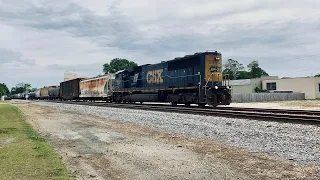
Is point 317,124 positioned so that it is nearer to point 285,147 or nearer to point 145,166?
point 285,147

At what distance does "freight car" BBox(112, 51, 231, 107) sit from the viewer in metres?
21.8

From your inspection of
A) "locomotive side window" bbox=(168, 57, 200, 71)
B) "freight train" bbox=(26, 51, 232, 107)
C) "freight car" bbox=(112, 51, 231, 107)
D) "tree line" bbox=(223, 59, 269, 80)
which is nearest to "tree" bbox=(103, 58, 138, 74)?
"tree line" bbox=(223, 59, 269, 80)

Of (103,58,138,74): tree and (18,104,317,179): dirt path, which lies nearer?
(18,104,317,179): dirt path

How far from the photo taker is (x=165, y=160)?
686cm

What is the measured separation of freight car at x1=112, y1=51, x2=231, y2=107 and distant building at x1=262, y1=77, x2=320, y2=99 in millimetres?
44557

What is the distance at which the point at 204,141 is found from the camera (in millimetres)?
9344

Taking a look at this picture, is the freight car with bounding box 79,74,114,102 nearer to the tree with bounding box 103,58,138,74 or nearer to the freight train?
the freight train

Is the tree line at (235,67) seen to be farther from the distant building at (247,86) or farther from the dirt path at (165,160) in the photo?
the dirt path at (165,160)

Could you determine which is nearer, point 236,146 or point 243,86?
point 236,146

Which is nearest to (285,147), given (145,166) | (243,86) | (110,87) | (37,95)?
(145,166)

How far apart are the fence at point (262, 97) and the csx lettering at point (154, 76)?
22.6 meters

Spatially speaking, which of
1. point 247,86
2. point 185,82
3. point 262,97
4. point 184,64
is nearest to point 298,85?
point 247,86

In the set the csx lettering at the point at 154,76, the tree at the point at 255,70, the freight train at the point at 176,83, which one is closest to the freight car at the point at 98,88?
the freight train at the point at 176,83

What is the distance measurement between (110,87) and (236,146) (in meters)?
28.8
